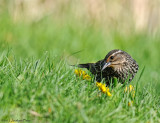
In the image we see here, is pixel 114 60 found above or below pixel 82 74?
above

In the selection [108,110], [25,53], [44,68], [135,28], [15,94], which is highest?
[135,28]

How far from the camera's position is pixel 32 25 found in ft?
32.0

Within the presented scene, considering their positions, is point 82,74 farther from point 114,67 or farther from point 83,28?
point 83,28

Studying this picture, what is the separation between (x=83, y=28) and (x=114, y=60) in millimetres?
4730

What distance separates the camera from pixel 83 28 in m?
10.2

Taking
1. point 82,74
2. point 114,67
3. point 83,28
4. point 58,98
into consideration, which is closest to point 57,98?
point 58,98

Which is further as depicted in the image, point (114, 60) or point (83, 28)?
point (83, 28)

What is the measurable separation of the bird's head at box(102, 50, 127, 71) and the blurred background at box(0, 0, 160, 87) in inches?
98.8

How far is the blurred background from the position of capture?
9.02 meters

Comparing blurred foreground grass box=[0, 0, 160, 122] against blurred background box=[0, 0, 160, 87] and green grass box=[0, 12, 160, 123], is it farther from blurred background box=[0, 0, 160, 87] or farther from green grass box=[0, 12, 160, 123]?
blurred background box=[0, 0, 160, 87]

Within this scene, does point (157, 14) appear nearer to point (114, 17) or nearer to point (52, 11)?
point (114, 17)

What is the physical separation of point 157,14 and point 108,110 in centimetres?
844

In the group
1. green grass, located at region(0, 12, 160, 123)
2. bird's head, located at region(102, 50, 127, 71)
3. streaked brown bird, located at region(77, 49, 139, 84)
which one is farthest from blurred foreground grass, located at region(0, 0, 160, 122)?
bird's head, located at region(102, 50, 127, 71)

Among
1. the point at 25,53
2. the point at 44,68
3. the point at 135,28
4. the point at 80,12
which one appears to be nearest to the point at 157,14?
the point at 135,28
